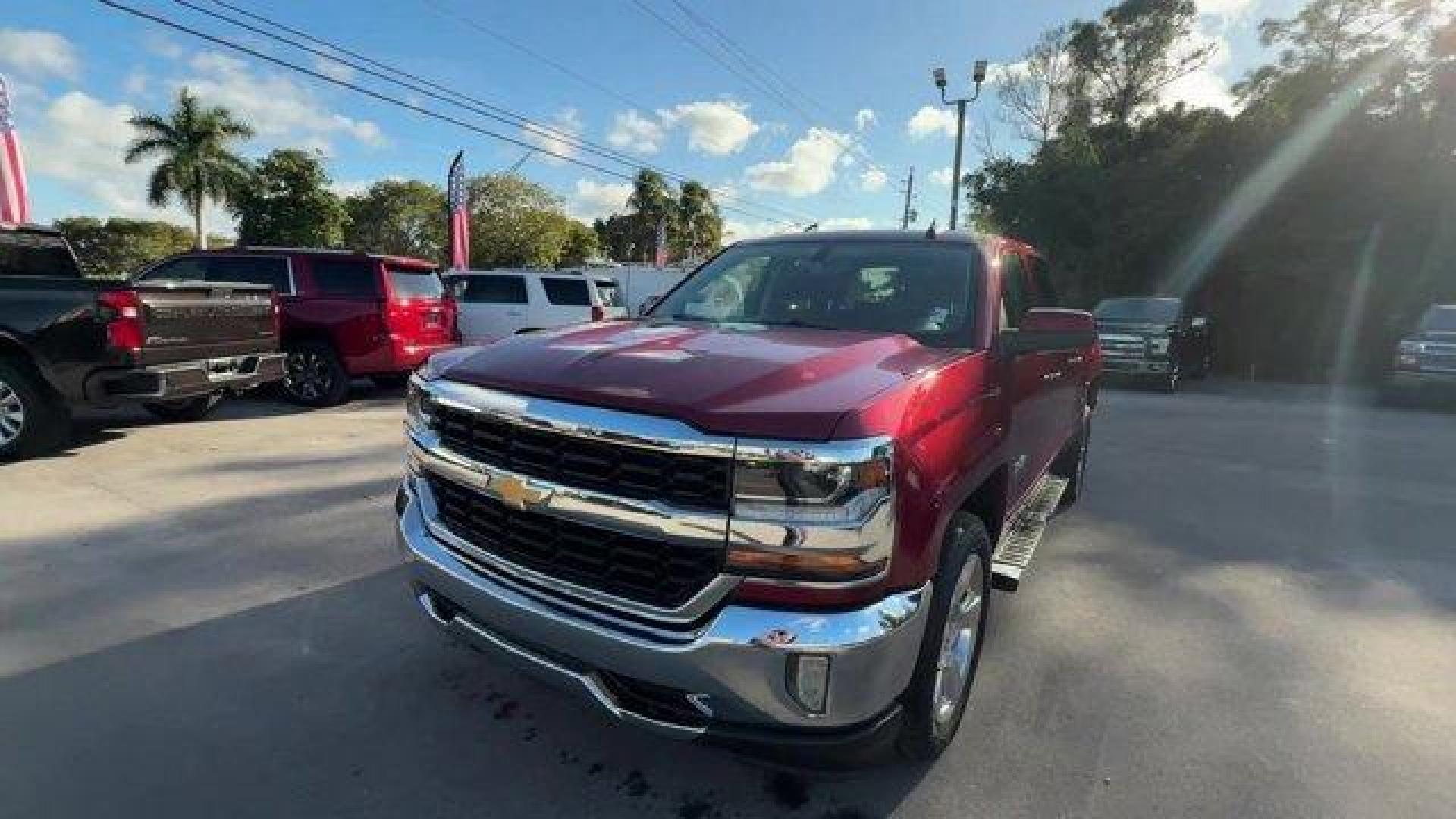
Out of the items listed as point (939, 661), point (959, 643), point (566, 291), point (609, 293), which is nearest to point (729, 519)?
point (939, 661)

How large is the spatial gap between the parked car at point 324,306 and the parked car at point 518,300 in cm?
349

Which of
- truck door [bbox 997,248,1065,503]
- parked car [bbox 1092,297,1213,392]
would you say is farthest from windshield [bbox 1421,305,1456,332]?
truck door [bbox 997,248,1065,503]

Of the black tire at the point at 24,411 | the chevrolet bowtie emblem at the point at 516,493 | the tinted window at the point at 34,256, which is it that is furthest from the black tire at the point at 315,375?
the chevrolet bowtie emblem at the point at 516,493

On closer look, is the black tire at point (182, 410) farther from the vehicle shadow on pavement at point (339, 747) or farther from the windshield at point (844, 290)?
the windshield at point (844, 290)

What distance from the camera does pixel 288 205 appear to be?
47.3m

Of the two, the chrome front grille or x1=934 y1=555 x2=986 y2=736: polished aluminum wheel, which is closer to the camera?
the chrome front grille

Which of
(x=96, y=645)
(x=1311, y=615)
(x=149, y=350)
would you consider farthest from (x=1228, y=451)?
(x=149, y=350)

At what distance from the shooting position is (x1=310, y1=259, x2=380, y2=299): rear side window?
31.9 feet

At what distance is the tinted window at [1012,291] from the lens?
3637 mm

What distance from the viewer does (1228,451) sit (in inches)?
341

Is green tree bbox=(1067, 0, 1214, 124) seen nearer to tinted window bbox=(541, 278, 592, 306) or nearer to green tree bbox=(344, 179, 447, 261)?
tinted window bbox=(541, 278, 592, 306)

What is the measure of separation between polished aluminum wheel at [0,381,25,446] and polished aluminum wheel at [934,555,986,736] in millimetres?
7156

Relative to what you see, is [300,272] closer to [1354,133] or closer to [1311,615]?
[1311,615]

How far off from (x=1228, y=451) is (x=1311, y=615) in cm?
505
